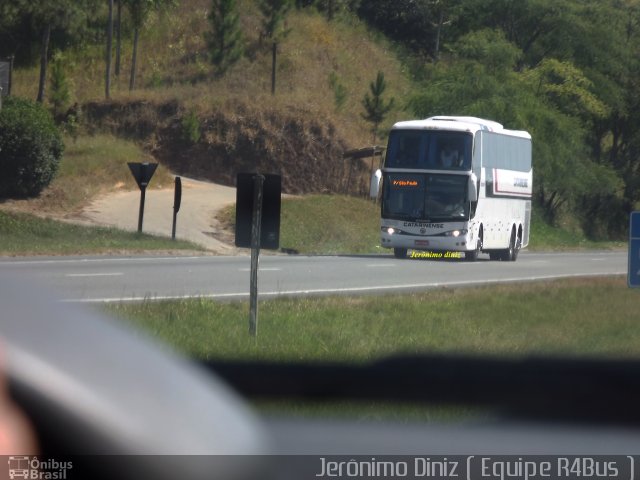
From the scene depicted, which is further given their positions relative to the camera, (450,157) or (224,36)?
(224,36)

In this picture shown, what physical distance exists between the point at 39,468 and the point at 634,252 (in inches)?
552

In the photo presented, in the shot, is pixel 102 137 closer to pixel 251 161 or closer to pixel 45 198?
pixel 251 161

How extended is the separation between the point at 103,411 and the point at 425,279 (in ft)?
73.1

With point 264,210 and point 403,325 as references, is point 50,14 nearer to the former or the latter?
point 403,325

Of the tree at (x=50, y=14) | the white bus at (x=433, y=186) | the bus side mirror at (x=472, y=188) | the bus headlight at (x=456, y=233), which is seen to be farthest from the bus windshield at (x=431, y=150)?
the tree at (x=50, y=14)

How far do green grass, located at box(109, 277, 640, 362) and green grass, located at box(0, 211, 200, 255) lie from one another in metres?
10.7

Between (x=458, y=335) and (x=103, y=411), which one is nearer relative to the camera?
(x=103, y=411)

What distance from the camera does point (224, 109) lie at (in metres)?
50.3

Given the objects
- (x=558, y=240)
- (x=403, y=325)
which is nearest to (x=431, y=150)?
(x=403, y=325)

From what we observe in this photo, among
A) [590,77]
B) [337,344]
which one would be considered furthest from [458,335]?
[590,77]

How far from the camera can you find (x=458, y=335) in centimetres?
1354

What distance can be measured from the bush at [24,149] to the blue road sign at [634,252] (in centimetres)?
2301

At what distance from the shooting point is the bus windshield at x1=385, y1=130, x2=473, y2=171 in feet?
101

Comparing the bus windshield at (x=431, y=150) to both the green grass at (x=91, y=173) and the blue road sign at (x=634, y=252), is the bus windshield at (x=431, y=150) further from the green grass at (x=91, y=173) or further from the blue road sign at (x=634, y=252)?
the blue road sign at (x=634, y=252)
